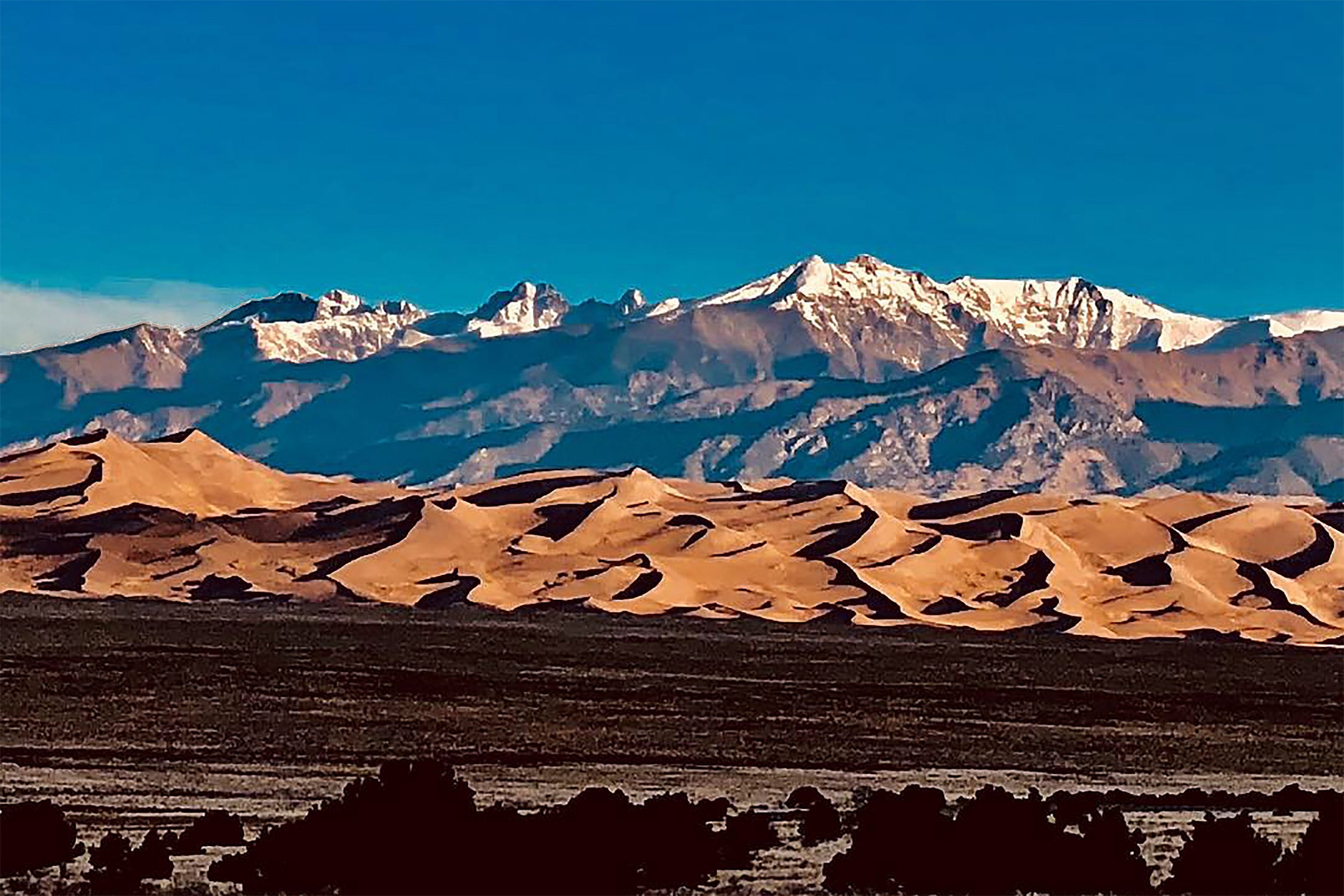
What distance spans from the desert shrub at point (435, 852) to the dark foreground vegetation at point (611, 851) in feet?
0.06

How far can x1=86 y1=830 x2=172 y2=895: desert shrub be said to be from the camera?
22375 mm

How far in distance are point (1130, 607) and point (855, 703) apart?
231 ft

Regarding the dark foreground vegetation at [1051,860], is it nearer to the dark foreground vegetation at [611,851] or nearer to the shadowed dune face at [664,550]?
the dark foreground vegetation at [611,851]

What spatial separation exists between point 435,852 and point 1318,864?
933 cm

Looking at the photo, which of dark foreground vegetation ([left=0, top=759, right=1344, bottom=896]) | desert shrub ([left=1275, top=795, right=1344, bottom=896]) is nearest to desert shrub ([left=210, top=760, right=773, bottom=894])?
dark foreground vegetation ([left=0, top=759, right=1344, bottom=896])

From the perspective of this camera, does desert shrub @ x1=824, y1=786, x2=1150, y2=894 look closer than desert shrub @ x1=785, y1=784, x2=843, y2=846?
Yes

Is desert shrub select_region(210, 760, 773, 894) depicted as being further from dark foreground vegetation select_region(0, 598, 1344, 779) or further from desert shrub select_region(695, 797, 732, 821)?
dark foreground vegetation select_region(0, 598, 1344, 779)

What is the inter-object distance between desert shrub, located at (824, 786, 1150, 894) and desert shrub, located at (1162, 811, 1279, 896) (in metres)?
0.45

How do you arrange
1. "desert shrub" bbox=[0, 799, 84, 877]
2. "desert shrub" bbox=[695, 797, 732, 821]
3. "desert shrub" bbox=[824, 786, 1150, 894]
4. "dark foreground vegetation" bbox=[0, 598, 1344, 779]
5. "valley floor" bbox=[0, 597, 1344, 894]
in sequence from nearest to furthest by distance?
"desert shrub" bbox=[824, 786, 1150, 894] < "desert shrub" bbox=[0, 799, 84, 877] < "desert shrub" bbox=[695, 797, 732, 821] < "valley floor" bbox=[0, 597, 1344, 894] < "dark foreground vegetation" bbox=[0, 598, 1344, 779]

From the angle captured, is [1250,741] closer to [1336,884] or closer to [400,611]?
[1336,884]

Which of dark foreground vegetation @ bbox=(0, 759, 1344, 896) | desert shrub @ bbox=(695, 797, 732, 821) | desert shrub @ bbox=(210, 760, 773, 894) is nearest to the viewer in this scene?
desert shrub @ bbox=(210, 760, 773, 894)

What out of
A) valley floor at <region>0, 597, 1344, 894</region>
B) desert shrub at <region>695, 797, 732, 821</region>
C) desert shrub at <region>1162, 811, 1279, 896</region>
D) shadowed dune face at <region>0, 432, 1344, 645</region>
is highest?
shadowed dune face at <region>0, 432, 1344, 645</region>

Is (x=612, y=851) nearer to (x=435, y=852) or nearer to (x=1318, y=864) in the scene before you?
(x=435, y=852)

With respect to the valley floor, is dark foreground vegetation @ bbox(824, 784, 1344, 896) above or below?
below
